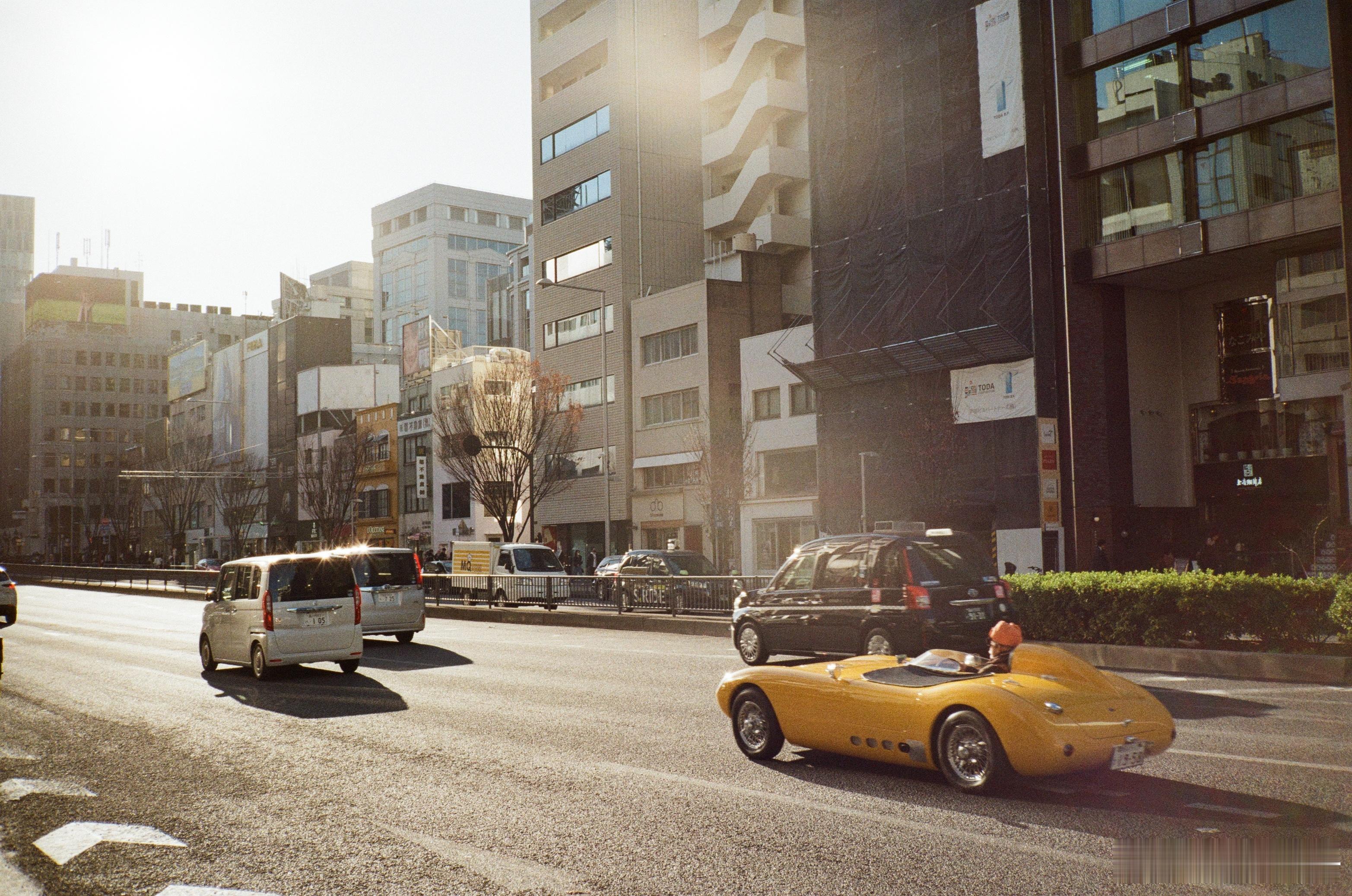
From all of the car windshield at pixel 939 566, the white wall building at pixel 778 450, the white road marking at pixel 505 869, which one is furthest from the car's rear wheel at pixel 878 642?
the white wall building at pixel 778 450

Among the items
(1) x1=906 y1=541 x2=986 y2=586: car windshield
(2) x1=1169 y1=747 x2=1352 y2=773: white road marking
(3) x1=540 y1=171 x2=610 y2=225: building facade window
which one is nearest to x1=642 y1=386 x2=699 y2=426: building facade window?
(3) x1=540 y1=171 x2=610 y2=225: building facade window

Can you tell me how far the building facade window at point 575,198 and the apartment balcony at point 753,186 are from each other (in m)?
5.97

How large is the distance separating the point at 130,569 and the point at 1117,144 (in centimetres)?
4654

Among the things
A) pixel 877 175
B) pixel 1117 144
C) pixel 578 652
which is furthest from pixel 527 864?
pixel 877 175

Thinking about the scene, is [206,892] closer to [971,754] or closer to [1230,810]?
[971,754]

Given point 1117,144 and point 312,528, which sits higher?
point 1117,144

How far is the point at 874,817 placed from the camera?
271 inches

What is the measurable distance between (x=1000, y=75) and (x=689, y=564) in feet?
61.5

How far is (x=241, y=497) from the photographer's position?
316 feet

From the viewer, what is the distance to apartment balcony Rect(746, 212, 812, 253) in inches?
2157

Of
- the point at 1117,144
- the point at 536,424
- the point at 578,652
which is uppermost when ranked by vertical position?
the point at 1117,144

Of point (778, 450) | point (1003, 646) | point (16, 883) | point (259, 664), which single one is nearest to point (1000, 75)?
point (778, 450)

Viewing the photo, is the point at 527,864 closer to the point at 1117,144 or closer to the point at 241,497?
the point at 1117,144

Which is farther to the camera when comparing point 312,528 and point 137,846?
point 312,528
